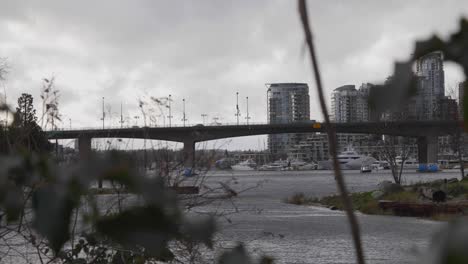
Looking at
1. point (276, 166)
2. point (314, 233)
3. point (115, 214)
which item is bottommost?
point (314, 233)

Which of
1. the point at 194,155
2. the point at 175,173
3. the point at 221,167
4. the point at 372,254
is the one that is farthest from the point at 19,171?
the point at 372,254

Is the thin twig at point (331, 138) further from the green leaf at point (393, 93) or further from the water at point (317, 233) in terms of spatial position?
the water at point (317, 233)

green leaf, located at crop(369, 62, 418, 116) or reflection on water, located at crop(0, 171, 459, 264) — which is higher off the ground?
green leaf, located at crop(369, 62, 418, 116)

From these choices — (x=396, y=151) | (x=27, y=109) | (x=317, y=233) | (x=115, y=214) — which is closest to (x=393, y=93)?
(x=115, y=214)

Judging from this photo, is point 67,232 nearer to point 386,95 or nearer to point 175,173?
point 386,95

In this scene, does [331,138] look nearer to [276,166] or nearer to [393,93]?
[393,93]

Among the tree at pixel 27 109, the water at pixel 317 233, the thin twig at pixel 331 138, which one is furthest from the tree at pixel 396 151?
the thin twig at pixel 331 138

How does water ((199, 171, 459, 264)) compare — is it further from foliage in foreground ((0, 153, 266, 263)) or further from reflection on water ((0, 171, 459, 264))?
foliage in foreground ((0, 153, 266, 263))

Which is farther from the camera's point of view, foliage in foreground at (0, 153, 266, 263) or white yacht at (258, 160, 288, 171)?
white yacht at (258, 160, 288, 171)

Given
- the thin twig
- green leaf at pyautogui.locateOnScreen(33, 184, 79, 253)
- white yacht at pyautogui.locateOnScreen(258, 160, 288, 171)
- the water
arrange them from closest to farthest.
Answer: green leaf at pyautogui.locateOnScreen(33, 184, 79, 253) < the thin twig < the water < white yacht at pyautogui.locateOnScreen(258, 160, 288, 171)

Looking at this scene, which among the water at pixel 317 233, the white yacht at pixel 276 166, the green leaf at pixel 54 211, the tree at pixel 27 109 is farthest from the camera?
the white yacht at pixel 276 166

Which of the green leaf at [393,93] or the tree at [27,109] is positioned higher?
the tree at [27,109]

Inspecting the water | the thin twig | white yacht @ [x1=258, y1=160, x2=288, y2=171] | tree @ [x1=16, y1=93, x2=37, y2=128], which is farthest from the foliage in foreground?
white yacht @ [x1=258, y1=160, x2=288, y2=171]

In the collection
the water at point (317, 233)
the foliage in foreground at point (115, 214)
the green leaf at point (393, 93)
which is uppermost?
the green leaf at point (393, 93)
